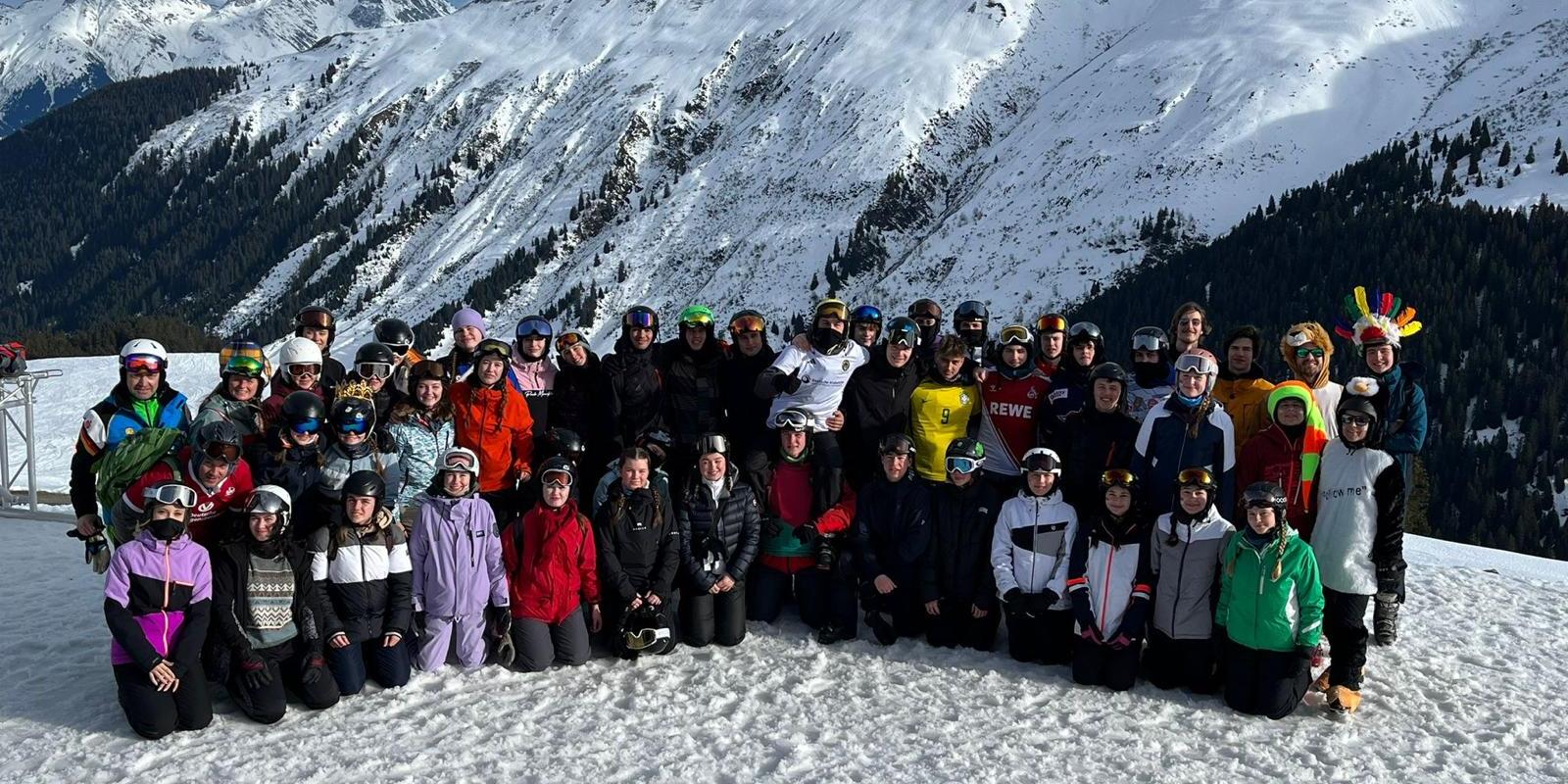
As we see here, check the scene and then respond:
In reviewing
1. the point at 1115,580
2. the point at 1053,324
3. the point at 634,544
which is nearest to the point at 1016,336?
the point at 1053,324

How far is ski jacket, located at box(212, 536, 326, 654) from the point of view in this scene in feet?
20.8

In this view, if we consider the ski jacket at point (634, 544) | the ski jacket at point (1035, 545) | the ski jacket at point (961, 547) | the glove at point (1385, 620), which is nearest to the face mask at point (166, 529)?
the ski jacket at point (634, 544)

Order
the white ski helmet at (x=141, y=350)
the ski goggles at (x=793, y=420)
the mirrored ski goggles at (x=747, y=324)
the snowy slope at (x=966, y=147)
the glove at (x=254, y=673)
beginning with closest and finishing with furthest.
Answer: the glove at (x=254, y=673), the white ski helmet at (x=141, y=350), the ski goggles at (x=793, y=420), the mirrored ski goggles at (x=747, y=324), the snowy slope at (x=966, y=147)

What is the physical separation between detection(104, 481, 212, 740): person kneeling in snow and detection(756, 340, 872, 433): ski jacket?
4350 millimetres

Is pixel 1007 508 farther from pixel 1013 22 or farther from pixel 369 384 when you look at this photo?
pixel 1013 22

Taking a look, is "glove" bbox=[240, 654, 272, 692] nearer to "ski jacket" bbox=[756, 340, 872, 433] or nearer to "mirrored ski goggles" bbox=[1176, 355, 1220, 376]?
"ski jacket" bbox=[756, 340, 872, 433]

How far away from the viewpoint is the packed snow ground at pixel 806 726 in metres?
5.87

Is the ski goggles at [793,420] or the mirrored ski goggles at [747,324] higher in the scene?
the mirrored ski goggles at [747,324]

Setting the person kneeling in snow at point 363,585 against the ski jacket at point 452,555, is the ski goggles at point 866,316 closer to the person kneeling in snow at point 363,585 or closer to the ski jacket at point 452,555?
the ski jacket at point 452,555

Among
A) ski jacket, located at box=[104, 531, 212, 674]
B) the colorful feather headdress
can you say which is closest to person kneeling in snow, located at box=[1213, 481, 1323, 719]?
the colorful feather headdress

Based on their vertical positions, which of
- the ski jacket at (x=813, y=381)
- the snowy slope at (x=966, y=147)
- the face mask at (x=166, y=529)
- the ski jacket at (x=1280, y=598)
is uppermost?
the snowy slope at (x=966, y=147)

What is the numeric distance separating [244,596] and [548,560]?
203 centimetres

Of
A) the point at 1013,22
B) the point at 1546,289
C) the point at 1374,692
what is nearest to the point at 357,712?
the point at 1374,692

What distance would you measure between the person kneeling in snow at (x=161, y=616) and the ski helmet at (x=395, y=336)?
106 inches
